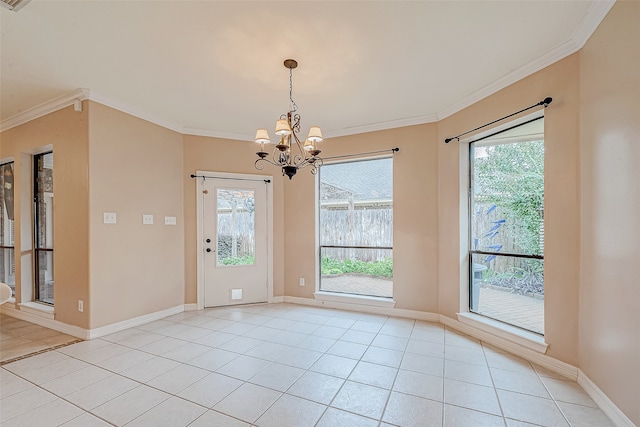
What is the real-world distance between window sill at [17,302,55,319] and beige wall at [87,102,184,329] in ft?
2.91

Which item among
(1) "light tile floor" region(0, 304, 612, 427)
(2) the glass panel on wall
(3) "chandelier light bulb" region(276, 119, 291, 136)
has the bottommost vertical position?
(1) "light tile floor" region(0, 304, 612, 427)

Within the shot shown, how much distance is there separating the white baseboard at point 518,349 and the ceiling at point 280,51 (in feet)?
8.20

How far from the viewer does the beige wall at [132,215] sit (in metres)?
3.20

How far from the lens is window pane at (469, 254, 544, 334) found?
268 centimetres

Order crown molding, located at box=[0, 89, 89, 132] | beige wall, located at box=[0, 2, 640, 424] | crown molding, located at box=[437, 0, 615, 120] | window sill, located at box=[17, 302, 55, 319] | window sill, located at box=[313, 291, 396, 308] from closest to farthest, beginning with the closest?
1. beige wall, located at box=[0, 2, 640, 424]
2. crown molding, located at box=[437, 0, 615, 120]
3. crown molding, located at box=[0, 89, 89, 132]
4. window sill, located at box=[17, 302, 55, 319]
5. window sill, located at box=[313, 291, 396, 308]

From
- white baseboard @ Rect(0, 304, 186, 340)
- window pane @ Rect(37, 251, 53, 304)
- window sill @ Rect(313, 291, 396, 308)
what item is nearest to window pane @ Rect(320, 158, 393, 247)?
window sill @ Rect(313, 291, 396, 308)

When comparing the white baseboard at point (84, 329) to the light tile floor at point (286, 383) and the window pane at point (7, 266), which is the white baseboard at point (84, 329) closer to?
the light tile floor at point (286, 383)

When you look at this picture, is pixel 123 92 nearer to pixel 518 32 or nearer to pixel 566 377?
pixel 518 32

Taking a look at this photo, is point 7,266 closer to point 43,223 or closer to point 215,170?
point 43,223

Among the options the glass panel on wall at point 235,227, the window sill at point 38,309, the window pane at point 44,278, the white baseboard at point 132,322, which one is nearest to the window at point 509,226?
the glass panel on wall at point 235,227

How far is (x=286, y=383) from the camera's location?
2.24 meters

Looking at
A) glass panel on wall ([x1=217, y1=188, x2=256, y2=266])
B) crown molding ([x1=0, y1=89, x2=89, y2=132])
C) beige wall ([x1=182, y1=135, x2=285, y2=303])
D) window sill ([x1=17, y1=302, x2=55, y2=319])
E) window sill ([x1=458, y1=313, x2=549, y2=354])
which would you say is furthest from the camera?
glass panel on wall ([x1=217, y1=188, x2=256, y2=266])

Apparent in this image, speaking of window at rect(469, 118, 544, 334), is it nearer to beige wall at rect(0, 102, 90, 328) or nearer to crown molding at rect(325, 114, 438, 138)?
crown molding at rect(325, 114, 438, 138)

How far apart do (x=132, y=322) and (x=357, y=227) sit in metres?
3.14
